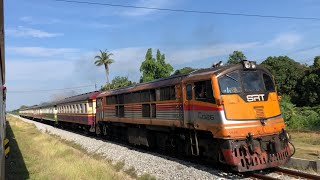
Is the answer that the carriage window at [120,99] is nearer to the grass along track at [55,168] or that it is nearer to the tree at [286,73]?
the grass along track at [55,168]

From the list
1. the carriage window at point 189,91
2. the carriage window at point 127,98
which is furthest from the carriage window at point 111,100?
the carriage window at point 189,91

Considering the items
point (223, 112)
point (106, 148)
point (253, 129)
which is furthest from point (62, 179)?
point (106, 148)

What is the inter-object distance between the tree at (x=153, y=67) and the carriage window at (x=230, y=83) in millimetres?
45467

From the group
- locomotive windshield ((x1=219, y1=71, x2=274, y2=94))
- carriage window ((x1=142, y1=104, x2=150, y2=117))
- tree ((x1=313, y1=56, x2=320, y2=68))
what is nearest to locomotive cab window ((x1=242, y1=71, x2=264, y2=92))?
locomotive windshield ((x1=219, y1=71, x2=274, y2=94))

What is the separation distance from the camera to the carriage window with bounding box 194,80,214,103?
37.2 feet

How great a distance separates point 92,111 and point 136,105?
389 inches

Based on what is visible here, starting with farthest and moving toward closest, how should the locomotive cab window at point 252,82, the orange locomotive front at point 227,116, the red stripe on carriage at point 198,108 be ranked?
1. the locomotive cab window at point 252,82
2. the red stripe on carriage at point 198,108
3. the orange locomotive front at point 227,116

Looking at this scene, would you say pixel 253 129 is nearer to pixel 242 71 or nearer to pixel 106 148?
pixel 242 71

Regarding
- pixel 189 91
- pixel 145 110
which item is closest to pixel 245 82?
pixel 189 91

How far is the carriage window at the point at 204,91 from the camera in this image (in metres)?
11.3

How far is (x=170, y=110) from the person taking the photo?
45.2ft

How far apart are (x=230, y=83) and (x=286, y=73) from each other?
153 ft

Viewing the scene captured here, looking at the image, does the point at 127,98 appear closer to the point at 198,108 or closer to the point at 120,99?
the point at 120,99

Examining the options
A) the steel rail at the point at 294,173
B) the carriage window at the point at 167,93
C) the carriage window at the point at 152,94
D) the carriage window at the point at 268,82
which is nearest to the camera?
the steel rail at the point at 294,173
